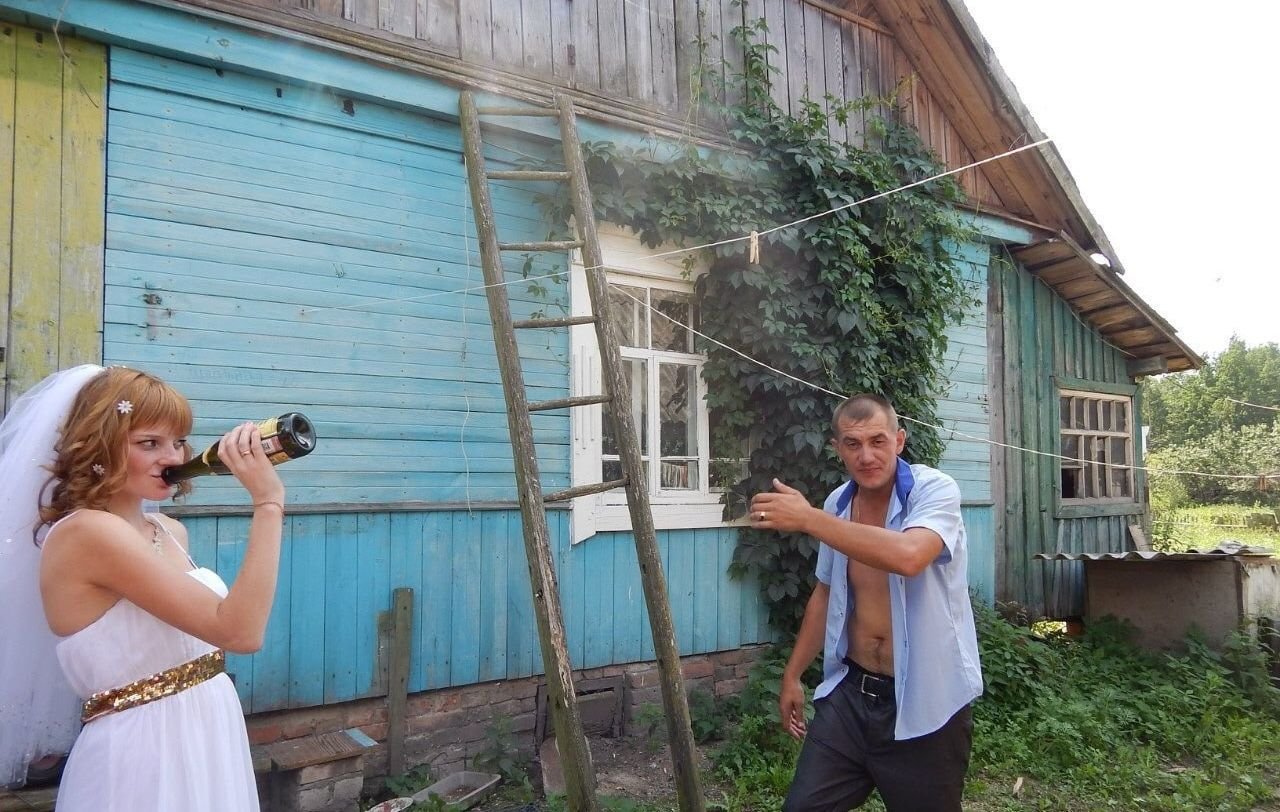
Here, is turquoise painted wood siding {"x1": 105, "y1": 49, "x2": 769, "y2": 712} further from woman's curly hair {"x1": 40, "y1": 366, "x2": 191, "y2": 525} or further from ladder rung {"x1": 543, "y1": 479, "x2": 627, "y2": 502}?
woman's curly hair {"x1": 40, "y1": 366, "x2": 191, "y2": 525}

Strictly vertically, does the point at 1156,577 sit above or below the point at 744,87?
below

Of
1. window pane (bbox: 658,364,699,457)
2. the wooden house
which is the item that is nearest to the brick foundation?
the wooden house

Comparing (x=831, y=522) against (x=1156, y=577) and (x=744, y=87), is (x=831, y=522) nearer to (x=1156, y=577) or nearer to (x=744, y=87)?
(x=744, y=87)

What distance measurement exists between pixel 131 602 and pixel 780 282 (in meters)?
4.40

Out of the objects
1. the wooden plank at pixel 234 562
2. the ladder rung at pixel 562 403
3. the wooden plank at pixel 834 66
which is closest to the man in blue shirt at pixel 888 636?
the ladder rung at pixel 562 403

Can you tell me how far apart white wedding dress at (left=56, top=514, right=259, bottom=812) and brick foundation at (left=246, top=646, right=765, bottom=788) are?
2.10 meters

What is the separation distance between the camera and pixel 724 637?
5492 mm

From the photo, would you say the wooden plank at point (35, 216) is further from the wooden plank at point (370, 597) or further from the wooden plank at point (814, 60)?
the wooden plank at point (814, 60)

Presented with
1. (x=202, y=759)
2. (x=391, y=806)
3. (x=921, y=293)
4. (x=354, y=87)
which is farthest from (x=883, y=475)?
(x=921, y=293)

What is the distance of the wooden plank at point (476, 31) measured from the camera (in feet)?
15.5

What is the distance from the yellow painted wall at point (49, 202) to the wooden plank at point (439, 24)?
1558mm

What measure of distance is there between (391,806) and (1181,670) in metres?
5.64

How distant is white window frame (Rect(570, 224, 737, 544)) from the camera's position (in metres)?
4.91

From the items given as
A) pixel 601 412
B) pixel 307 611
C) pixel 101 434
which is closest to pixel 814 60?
pixel 601 412
